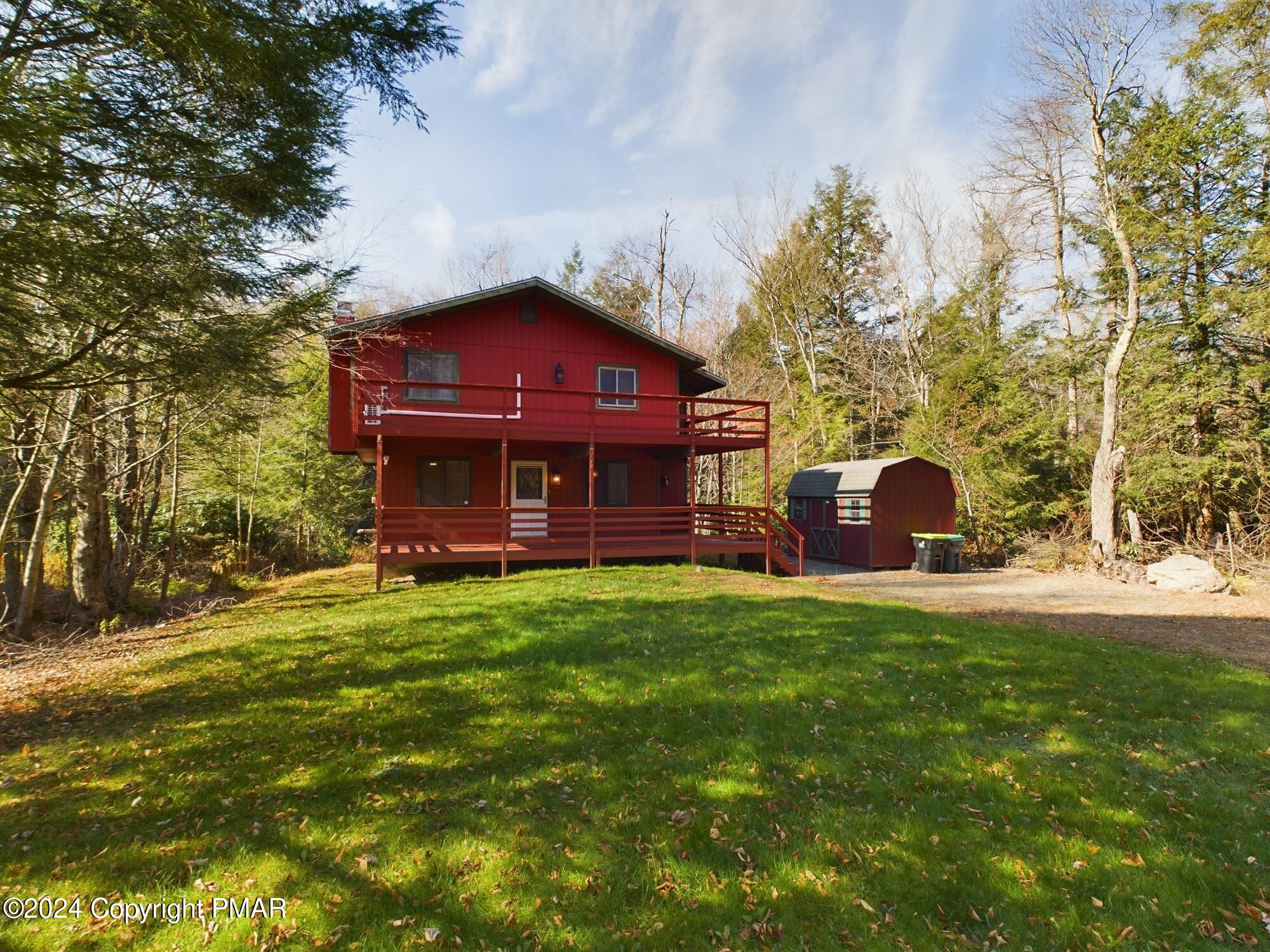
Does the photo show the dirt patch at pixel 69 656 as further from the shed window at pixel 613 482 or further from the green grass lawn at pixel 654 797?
the shed window at pixel 613 482

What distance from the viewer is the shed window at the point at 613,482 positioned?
16219 mm

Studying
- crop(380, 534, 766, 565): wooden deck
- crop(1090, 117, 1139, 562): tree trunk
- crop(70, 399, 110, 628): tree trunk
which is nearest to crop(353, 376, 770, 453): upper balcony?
crop(380, 534, 766, 565): wooden deck

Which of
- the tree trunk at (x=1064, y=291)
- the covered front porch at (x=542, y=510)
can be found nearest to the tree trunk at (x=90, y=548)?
the covered front porch at (x=542, y=510)

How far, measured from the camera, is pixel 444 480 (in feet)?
48.4

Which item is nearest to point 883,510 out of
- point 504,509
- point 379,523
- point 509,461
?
point 509,461

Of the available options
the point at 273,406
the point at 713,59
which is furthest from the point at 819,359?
the point at 273,406

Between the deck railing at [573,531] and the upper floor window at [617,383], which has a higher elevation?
the upper floor window at [617,383]

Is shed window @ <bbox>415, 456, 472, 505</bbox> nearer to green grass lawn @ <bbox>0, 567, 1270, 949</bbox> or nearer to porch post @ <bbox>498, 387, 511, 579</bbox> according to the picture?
porch post @ <bbox>498, 387, 511, 579</bbox>

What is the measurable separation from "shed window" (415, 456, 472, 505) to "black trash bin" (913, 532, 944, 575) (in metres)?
12.4

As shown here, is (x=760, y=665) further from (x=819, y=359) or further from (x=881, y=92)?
(x=819, y=359)

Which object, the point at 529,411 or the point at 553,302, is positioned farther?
the point at 553,302

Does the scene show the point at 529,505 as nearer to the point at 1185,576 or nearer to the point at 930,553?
the point at 930,553

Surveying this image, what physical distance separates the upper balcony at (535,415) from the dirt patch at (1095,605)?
15.2 ft

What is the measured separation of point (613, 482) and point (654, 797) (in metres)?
12.8
